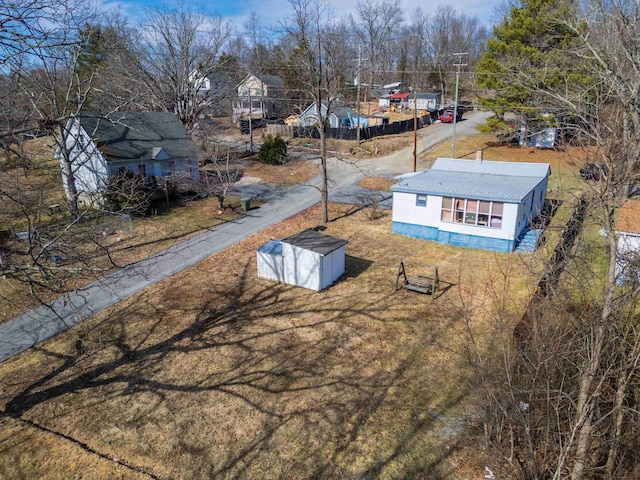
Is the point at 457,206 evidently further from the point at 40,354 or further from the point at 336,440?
the point at 40,354

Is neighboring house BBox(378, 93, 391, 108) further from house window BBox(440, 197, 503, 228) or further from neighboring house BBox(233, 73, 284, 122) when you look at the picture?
house window BBox(440, 197, 503, 228)

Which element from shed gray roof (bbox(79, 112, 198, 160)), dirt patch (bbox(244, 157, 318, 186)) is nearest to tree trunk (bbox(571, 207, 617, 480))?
shed gray roof (bbox(79, 112, 198, 160))

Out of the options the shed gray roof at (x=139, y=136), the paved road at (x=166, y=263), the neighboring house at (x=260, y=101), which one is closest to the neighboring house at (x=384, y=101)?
the neighboring house at (x=260, y=101)

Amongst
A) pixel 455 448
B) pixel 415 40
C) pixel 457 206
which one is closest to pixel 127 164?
pixel 457 206

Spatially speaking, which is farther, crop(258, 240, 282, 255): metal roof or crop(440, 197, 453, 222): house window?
crop(440, 197, 453, 222): house window

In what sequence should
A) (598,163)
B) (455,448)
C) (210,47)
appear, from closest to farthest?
(598,163) < (455,448) < (210,47)

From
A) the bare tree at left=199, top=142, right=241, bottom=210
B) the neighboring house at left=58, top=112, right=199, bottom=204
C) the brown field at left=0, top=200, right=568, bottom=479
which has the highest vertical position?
the neighboring house at left=58, top=112, right=199, bottom=204

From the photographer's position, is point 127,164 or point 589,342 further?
point 127,164

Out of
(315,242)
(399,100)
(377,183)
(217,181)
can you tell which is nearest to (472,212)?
(315,242)
